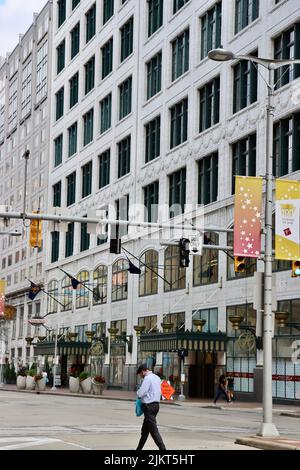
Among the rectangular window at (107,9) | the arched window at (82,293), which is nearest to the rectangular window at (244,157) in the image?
the arched window at (82,293)

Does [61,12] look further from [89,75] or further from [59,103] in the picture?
[89,75]

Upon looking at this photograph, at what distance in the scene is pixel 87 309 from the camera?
7712cm

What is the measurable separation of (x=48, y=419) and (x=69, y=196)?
57728 mm

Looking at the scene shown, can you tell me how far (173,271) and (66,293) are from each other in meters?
25.0

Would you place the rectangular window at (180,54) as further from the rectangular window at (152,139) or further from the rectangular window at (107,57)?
the rectangular window at (107,57)

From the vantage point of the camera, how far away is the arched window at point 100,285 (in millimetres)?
73250

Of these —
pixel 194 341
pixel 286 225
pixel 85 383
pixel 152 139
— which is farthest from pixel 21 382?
pixel 286 225

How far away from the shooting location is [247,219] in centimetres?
2444

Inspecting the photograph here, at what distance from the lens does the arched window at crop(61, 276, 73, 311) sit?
82438 millimetres

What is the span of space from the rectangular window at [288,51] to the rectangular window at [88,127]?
33.5m

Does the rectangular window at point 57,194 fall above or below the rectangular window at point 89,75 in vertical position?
below

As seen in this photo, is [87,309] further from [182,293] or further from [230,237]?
[230,237]

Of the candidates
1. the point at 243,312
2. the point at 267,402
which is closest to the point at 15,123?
the point at 243,312

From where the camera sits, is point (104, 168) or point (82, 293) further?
point (82, 293)
